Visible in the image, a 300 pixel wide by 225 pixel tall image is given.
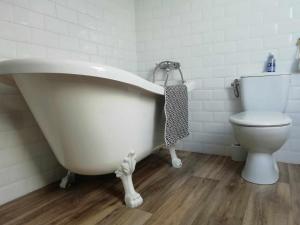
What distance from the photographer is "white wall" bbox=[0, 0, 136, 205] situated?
129 cm

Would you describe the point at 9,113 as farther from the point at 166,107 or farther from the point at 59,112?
the point at 166,107

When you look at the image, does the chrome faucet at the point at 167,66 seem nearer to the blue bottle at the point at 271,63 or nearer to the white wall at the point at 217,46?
the white wall at the point at 217,46

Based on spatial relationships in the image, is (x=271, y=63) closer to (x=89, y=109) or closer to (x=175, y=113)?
(x=175, y=113)

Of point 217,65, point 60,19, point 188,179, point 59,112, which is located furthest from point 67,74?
point 217,65

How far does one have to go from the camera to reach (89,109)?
41.3 inches

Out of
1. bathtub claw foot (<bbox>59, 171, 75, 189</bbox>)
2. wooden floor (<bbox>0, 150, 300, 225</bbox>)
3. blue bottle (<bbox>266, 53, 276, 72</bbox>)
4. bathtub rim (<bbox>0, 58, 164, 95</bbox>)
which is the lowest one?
wooden floor (<bbox>0, 150, 300, 225</bbox>)

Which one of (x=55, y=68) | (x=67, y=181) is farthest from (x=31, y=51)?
(x=67, y=181)

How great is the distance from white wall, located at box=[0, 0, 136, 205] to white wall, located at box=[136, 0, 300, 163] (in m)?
0.62

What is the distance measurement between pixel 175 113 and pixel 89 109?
0.65 metres

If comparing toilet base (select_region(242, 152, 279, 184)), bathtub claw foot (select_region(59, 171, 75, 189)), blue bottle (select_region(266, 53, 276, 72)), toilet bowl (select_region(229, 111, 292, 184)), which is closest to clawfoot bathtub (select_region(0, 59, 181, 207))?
bathtub claw foot (select_region(59, 171, 75, 189))

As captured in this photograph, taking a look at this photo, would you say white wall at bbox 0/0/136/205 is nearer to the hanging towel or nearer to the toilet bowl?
the hanging towel

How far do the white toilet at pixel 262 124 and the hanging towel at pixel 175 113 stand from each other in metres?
0.35

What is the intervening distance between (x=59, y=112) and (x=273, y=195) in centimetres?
125

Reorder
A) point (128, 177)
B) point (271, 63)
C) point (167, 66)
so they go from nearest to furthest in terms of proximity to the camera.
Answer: point (128, 177) < point (271, 63) < point (167, 66)
